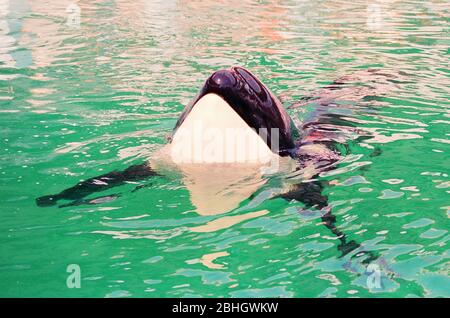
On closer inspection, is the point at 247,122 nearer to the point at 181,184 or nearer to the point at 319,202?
the point at 181,184

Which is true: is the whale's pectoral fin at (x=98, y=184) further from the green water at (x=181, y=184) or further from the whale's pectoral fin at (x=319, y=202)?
the whale's pectoral fin at (x=319, y=202)

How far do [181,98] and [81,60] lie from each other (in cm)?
307

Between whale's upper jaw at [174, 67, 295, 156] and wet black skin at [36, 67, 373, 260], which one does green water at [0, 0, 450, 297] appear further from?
whale's upper jaw at [174, 67, 295, 156]

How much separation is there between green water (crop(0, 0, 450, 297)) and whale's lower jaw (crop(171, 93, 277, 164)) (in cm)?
29

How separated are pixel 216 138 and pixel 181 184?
1.41 feet

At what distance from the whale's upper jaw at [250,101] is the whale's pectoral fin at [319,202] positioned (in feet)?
1.46

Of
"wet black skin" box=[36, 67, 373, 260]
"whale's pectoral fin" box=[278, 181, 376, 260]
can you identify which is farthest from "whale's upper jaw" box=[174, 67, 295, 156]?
"whale's pectoral fin" box=[278, 181, 376, 260]

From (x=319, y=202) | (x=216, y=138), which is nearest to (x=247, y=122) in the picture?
(x=216, y=138)

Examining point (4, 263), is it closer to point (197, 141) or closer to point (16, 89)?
point (197, 141)

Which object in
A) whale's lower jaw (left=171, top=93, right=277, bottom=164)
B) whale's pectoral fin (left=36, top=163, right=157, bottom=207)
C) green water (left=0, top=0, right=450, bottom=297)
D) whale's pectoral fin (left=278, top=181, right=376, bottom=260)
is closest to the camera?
green water (left=0, top=0, right=450, bottom=297)

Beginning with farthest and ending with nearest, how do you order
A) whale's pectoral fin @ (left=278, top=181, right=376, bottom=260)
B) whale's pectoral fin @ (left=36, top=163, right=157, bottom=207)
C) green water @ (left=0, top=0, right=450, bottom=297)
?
1. whale's pectoral fin @ (left=36, top=163, right=157, bottom=207)
2. whale's pectoral fin @ (left=278, top=181, right=376, bottom=260)
3. green water @ (left=0, top=0, right=450, bottom=297)

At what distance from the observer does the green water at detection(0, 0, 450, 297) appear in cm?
372

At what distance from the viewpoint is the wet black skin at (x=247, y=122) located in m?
4.84

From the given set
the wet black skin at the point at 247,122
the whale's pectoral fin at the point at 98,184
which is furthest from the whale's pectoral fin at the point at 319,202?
the whale's pectoral fin at the point at 98,184
